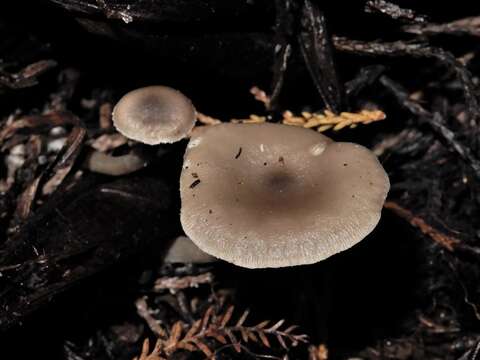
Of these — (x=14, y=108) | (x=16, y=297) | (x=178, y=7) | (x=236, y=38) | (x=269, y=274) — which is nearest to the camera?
(x=16, y=297)

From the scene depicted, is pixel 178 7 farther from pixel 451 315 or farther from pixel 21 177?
pixel 451 315

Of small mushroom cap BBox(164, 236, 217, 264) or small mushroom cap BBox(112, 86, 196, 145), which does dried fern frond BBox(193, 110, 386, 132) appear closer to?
small mushroom cap BBox(112, 86, 196, 145)

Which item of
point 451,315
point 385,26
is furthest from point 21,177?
point 451,315

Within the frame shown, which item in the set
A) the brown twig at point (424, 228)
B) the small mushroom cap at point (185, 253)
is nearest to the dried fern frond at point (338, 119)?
the brown twig at point (424, 228)

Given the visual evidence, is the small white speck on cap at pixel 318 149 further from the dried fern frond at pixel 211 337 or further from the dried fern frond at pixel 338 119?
the dried fern frond at pixel 211 337

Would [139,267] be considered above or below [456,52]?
below

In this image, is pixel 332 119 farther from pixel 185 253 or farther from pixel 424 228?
pixel 185 253

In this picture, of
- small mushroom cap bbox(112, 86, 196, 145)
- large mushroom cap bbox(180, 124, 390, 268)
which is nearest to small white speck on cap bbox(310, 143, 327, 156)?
large mushroom cap bbox(180, 124, 390, 268)
